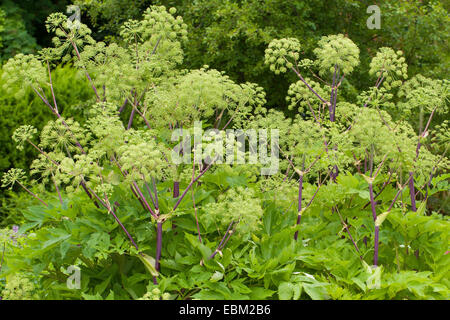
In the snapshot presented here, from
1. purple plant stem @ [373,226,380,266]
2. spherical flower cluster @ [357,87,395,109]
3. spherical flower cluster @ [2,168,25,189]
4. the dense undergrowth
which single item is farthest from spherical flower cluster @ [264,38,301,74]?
spherical flower cluster @ [2,168,25,189]

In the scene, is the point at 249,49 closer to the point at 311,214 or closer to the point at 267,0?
the point at 267,0

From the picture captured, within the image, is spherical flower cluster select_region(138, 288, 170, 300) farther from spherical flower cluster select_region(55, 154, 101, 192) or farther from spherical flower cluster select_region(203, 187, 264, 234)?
spherical flower cluster select_region(55, 154, 101, 192)

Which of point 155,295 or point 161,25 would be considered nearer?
point 155,295

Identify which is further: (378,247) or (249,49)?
(249,49)

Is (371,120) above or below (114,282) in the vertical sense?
above

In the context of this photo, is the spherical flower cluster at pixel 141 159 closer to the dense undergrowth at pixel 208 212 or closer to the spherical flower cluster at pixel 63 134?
the dense undergrowth at pixel 208 212

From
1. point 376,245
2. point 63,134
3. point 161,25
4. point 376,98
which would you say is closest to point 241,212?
point 376,245

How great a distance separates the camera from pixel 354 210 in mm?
3021

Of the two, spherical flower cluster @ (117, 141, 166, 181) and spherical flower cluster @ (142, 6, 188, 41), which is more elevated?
spherical flower cluster @ (142, 6, 188, 41)

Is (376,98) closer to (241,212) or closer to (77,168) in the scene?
(241,212)

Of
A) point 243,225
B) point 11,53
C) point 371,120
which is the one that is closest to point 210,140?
point 243,225
